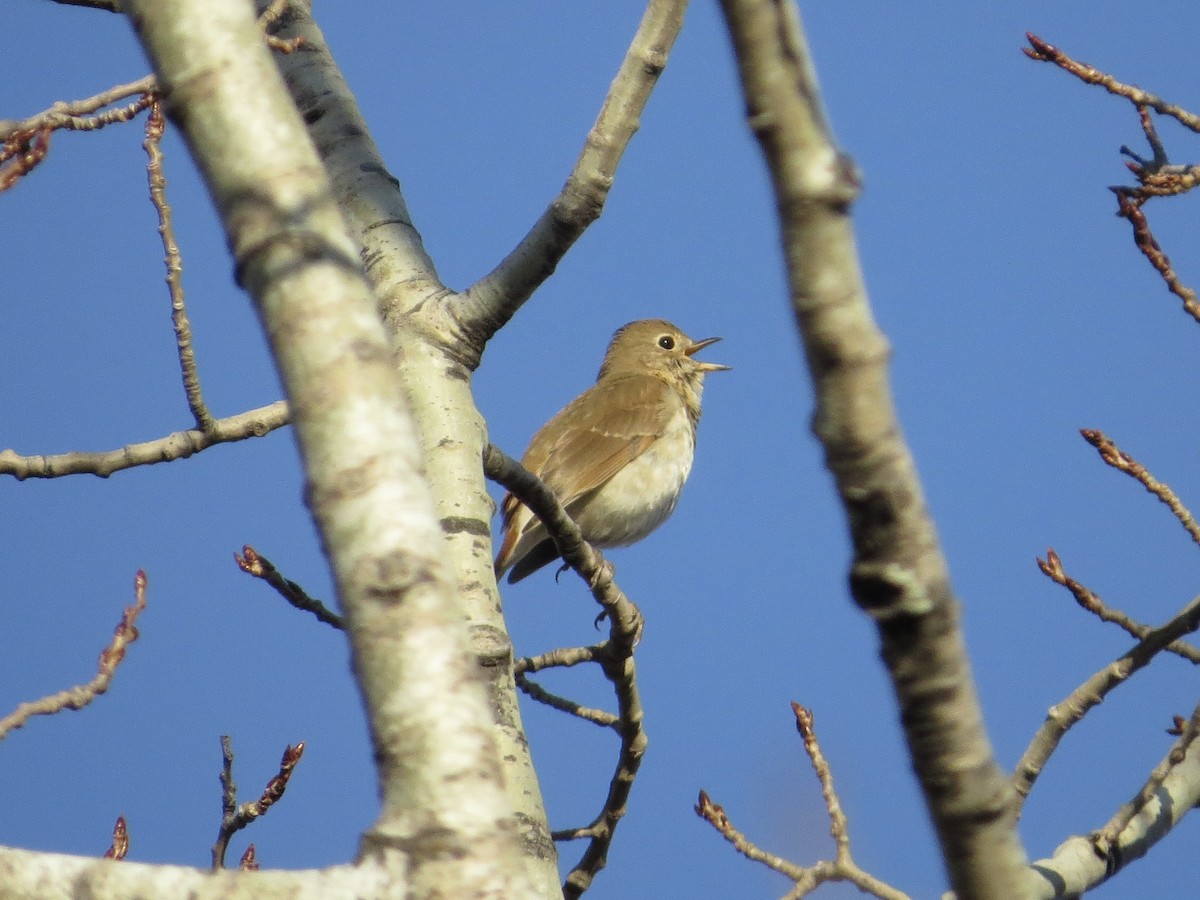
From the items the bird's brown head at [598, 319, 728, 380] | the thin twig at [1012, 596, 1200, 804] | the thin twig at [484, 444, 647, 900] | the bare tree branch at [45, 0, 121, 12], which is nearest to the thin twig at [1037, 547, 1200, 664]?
the thin twig at [1012, 596, 1200, 804]

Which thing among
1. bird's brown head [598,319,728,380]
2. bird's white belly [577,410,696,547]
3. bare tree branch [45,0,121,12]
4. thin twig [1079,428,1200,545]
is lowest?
thin twig [1079,428,1200,545]

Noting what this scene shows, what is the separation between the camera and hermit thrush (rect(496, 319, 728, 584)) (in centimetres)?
843

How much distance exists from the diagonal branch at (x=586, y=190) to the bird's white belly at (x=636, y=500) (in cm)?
420

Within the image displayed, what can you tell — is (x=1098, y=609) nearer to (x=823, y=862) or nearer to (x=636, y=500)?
(x=823, y=862)

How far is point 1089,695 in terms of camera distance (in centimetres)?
330

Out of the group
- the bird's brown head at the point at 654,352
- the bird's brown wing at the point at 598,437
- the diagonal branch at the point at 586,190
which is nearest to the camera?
the diagonal branch at the point at 586,190

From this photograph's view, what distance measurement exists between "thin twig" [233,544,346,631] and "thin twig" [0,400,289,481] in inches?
18.4

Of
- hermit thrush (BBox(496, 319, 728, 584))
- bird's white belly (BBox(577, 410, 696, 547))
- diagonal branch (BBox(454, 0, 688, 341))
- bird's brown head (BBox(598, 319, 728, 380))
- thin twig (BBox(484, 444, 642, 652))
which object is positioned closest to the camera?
diagonal branch (BBox(454, 0, 688, 341))

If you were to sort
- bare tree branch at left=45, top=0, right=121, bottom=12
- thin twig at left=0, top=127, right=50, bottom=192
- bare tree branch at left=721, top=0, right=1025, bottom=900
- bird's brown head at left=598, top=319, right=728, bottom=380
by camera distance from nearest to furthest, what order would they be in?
bare tree branch at left=721, top=0, right=1025, bottom=900, thin twig at left=0, top=127, right=50, bottom=192, bare tree branch at left=45, top=0, right=121, bottom=12, bird's brown head at left=598, top=319, right=728, bottom=380

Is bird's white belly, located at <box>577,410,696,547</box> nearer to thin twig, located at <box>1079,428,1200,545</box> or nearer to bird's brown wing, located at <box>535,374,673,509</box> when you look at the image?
bird's brown wing, located at <box>535,374,673,509</box>

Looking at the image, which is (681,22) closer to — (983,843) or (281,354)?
Result: (281,354)

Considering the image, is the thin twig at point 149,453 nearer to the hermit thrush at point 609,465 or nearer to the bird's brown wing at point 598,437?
the hermit thrush at point 609,465

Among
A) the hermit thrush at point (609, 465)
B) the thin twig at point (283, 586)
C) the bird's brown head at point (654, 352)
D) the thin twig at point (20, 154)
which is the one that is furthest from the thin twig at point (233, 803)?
the bird's brown head at point (654, 352)

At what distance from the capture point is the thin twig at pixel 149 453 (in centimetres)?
429
